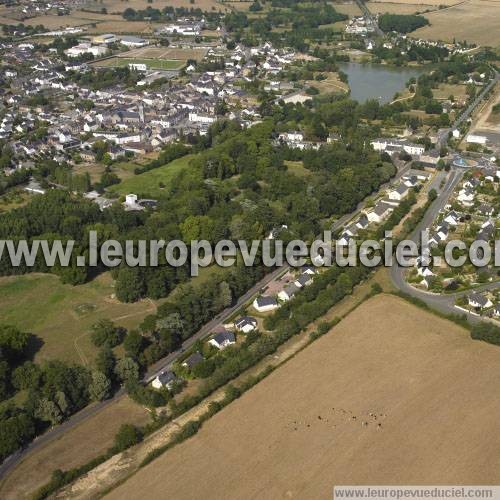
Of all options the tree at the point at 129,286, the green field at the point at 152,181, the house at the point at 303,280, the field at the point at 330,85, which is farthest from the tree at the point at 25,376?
the field at the point at 330,85

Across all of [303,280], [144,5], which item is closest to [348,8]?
[144,5]

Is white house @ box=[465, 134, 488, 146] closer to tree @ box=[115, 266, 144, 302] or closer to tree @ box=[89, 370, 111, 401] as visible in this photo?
tree @ box=[115, 266, 144, 302]

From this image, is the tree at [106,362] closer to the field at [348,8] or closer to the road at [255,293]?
the road at [255,293]

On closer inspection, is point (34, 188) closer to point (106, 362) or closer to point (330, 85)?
point (106, 362)

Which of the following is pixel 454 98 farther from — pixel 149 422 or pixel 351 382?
pixel 149 422

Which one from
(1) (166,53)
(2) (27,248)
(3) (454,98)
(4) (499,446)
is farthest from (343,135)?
(1) (166,53)

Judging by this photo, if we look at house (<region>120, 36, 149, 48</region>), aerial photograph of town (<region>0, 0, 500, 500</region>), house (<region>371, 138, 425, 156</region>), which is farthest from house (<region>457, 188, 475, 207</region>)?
house (<region>120, 36, 149, 48</region>)

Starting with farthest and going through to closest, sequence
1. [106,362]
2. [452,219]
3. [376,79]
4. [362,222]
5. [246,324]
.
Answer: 1. [376,79]
2. [362,222]
3. [452,219]
4. [246,324]
5. [106,362]
